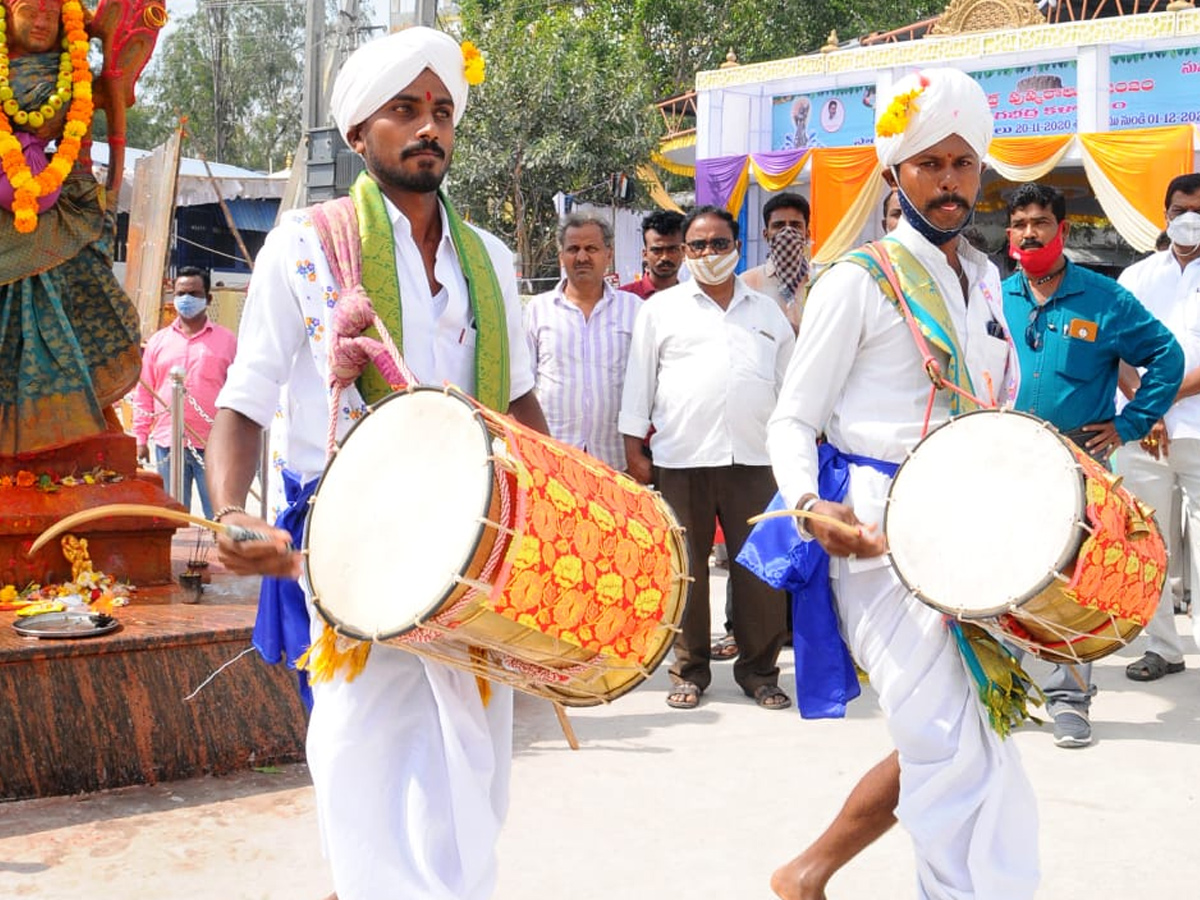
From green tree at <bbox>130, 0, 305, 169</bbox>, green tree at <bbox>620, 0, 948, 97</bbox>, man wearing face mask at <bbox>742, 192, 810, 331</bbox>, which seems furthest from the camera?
green tree at <bbox>130, 0, 305, 169</bbox>

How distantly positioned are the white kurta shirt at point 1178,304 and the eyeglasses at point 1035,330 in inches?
50.1

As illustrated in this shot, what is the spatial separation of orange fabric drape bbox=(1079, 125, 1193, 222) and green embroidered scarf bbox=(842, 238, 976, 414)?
41.9ft

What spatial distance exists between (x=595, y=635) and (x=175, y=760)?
106 inches

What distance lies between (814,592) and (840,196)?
15.6m

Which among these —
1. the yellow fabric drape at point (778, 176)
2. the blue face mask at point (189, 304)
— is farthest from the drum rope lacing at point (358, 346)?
the yellow fabric drape at point (778, 176)

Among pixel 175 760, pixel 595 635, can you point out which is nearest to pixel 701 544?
pixel 175 760

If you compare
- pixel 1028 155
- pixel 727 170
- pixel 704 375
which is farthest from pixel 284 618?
pixel 727 170

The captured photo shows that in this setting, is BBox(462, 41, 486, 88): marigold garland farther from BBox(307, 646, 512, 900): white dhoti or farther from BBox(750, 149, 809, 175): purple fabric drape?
BBox(750, 149, 809, 175): purple fabric drape

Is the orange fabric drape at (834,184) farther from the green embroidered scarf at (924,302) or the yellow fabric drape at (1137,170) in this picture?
the green embroidered scarf at (924,302)

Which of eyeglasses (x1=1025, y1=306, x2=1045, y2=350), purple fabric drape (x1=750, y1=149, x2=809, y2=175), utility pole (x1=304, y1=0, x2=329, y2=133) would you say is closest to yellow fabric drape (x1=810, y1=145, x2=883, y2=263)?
purple fabric drape (x1=750, y1=149, x2=809, y2=175)

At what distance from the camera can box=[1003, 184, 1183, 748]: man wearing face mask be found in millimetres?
5547

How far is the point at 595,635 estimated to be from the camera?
259cm

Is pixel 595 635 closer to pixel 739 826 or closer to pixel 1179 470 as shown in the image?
pixel 739 826

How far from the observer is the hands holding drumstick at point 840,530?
3061 millimetres
